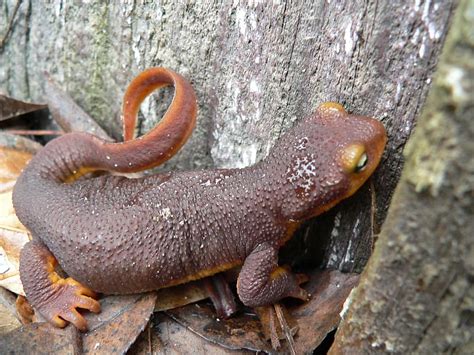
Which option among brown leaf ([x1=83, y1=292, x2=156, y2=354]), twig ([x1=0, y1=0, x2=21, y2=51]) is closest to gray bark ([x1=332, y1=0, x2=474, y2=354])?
brown leaf ([x1=83, y1=292, x2=156, y2=354])

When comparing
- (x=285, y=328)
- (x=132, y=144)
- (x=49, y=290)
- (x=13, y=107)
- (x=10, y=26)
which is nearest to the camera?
(x=285, y=328)

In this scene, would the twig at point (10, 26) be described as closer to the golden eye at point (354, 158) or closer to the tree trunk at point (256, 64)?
the tree trunk at point (256, 64)

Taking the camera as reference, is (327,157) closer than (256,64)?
Yes

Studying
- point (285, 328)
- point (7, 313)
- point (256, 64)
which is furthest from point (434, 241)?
point (7, 313)

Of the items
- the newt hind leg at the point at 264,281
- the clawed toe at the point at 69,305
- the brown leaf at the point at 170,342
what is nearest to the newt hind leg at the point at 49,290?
the clawed toe at the point at 69,305

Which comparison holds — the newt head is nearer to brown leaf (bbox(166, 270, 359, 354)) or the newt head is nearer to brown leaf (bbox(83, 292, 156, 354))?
brown leaf (bbox(166, 270, 359, 354))

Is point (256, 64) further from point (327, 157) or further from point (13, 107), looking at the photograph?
point (13, 107)
